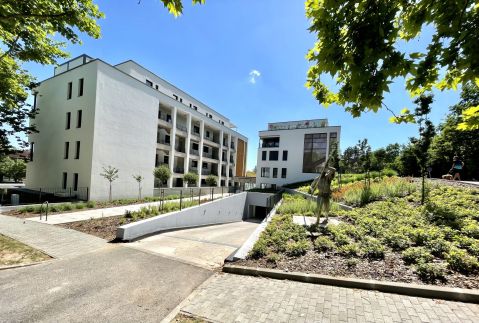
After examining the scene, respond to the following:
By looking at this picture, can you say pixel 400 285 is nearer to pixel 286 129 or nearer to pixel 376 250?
pixel 376 250

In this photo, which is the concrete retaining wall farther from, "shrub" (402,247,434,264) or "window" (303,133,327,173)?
"window" (303,133,327,173)

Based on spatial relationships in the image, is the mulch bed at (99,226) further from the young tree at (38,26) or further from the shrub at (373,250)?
the shrub at (373,250)

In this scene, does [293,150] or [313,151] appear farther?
[293,150]

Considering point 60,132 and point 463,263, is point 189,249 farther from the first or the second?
point 60,132

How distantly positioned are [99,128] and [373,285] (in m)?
23.2

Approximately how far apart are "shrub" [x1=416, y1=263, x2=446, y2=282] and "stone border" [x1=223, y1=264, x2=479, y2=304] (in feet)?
1.32

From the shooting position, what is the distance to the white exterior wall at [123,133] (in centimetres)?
2042

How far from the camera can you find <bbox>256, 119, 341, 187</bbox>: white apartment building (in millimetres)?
35656

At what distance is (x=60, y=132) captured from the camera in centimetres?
2291

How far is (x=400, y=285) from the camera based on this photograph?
416cm

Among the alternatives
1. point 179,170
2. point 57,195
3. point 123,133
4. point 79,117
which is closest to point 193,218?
point 123,133

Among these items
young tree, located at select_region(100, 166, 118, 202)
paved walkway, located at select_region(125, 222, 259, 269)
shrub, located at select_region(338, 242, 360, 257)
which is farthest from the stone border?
young tree, located at select_region(100, 166, 118, 202)

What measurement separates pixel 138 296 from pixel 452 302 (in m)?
5.67

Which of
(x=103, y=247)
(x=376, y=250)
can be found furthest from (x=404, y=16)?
(x=103, y=247)
